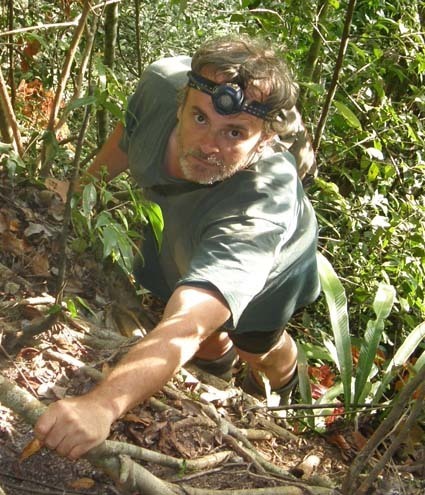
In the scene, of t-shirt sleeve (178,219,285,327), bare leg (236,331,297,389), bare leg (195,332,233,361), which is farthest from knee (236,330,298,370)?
t-shirt sleeve (178,219,285,327)

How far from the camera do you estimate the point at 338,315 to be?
397 centimetres

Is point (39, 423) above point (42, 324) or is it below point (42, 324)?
above

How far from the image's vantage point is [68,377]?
2.82 metres

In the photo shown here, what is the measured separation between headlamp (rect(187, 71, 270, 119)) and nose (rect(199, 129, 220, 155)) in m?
0.10

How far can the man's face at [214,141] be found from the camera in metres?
2.99

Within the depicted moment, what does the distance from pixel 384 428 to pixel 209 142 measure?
53.6 inches

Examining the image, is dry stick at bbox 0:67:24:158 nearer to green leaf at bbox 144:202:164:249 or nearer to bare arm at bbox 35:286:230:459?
green leaf at bbox 144:202:164:249

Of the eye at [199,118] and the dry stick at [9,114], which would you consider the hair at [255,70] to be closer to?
the eye at [199,118]

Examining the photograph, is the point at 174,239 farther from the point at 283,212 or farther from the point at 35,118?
the point at 35,118

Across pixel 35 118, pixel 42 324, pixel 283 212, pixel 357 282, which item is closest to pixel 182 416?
pixel 42 324

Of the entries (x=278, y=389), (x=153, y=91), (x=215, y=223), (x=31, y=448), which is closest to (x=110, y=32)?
(x=153, y=91)

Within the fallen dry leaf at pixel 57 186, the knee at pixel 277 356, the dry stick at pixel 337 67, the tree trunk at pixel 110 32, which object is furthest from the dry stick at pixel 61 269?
the dry stick at pixel 337 67

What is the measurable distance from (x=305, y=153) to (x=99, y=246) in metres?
1.16

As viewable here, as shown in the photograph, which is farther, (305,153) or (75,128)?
(75,128)
